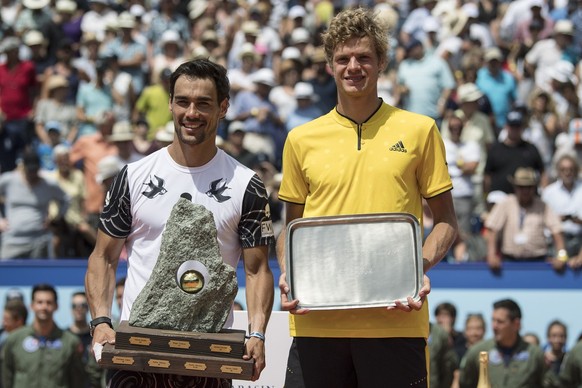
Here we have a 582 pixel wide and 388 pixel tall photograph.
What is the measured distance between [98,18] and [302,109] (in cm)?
454

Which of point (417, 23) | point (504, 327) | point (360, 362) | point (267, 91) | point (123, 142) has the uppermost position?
point (417, 23)

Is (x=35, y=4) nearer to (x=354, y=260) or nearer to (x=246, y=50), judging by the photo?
(x=246, y=50)

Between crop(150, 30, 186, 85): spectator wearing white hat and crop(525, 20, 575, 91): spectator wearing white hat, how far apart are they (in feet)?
14.9

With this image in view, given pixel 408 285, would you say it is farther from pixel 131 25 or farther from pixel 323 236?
pixel 131 25

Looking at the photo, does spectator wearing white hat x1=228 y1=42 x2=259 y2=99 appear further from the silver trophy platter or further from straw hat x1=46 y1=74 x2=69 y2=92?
the silver trophy platter

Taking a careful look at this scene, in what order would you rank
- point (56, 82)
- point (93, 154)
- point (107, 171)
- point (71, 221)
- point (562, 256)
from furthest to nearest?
point (56, 82) → point (93, 154) → point (71, 221) → point (107, 171) → point (562, 256)

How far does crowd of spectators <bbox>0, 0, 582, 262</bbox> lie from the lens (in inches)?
558

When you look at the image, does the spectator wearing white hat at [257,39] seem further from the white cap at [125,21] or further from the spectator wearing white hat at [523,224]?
the spectator wearing white hat at [523,224]

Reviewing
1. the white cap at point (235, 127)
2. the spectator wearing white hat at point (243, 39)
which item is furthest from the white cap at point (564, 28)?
the white cap at point (235, 127)

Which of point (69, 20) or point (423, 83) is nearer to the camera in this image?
point (423, 83)

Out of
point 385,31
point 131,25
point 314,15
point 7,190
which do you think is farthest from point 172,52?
point 385,31

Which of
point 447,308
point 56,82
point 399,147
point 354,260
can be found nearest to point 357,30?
point 399,147

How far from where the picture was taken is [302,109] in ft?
54.0

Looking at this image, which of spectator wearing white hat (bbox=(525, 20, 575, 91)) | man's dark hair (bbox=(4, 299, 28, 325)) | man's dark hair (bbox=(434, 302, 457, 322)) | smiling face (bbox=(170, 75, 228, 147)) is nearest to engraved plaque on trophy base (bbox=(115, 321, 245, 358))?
smiling face (bbox=(170, 75, 228, 147))
